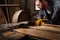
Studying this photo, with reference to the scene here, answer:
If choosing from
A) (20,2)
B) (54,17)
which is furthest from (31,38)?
(20,2)

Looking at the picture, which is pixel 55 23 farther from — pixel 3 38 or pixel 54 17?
pixel 3 38

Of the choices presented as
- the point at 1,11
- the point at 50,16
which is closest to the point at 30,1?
the point at 1,11

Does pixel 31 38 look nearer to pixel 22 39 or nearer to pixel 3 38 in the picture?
pixel 22 39

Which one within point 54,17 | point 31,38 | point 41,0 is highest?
point 41,0

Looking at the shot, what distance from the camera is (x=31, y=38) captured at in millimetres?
1631

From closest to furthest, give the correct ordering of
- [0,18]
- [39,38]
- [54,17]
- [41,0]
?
1. [39,38]
2. [41,0]
3. [54,17]
4. [0,18]

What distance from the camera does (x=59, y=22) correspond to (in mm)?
2490

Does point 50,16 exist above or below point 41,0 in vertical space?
below

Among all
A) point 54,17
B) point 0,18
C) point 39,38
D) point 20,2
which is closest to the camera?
point 39,38

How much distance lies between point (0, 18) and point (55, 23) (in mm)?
2134

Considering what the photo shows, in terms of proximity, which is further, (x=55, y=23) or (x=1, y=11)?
(x=1, y=11)

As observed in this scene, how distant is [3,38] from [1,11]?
263 cm

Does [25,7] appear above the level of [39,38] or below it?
above

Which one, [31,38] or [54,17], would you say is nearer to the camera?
[31,38]
